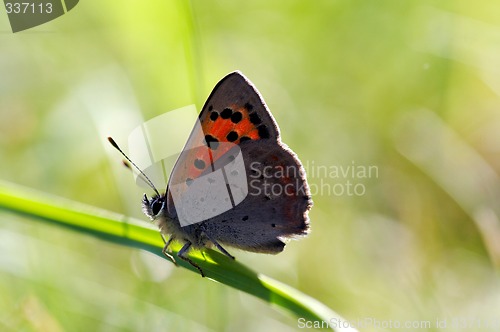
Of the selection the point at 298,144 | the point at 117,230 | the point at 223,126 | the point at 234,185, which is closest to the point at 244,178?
the point at 234,185

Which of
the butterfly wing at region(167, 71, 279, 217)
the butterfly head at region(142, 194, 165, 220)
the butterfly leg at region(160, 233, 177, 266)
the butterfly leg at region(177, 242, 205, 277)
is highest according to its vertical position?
the butterfly wing at region(167, 71, 279, 217)

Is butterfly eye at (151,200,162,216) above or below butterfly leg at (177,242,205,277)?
above

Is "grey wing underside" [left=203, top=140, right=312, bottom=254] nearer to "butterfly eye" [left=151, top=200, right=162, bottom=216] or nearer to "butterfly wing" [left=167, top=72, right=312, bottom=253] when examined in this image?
"butterfly wing" [left=167, top=72, right=312, bottom=253]

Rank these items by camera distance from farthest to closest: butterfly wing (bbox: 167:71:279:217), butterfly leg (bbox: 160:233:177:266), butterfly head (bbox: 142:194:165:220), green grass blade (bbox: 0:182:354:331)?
butterfly head (bbox: 142:194:165:220), butterfly wing (bbox: 167:71:279:217), butterfly leg (bbox: 160:233:177:266), green grass blade (bbox: 0:182:354:331)

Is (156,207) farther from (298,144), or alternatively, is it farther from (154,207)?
(298,144)

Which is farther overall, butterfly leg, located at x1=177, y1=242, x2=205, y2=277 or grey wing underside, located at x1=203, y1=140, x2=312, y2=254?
grey wing underside, located at x1=203, y1=140, x2=312, y2=254

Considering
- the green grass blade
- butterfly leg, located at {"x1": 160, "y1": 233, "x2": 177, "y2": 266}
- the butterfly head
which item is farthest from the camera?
the butterfly head

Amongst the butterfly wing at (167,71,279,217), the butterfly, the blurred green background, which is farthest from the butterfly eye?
the blurred green background
